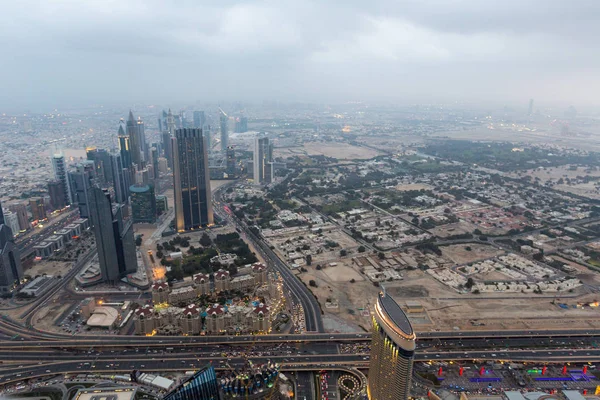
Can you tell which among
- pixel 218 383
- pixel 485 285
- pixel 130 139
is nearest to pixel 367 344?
pixel 218 383

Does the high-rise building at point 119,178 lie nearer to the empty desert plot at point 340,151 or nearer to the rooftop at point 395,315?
the rooftop at point 395,315

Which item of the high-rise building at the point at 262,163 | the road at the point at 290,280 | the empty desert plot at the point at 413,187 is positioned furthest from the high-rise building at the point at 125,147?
the empty desert plot at the point at 413,187

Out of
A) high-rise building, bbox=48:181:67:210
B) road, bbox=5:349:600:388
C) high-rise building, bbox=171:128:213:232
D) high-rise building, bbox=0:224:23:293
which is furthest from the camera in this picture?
high-rise building, bbox=48:181:67:210

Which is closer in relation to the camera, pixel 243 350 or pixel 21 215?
pixel 243 350

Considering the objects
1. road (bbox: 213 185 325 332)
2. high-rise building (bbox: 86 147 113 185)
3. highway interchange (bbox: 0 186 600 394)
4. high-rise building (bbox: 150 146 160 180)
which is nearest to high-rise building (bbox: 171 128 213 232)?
road (bbox: 213 185 325 332)

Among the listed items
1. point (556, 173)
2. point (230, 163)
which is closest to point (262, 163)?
point (230, 163)

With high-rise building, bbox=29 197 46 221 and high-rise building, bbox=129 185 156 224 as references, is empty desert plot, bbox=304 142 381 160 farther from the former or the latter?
high-rise building, bbox=29 197 46 221

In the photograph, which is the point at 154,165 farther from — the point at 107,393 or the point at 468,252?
the point at 107,393
